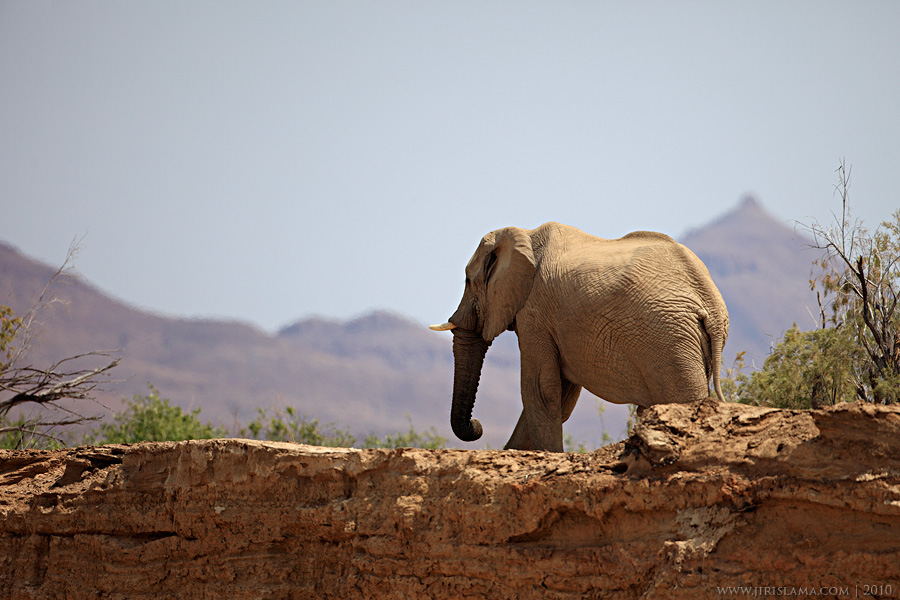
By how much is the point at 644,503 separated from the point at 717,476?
0.38m

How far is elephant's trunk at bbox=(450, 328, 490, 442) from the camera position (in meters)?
9.39

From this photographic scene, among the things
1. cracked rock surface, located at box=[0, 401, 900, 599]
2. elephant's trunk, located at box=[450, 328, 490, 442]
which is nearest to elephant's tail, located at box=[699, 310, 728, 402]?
cracked rock surface, located at box=[0, 401, 900, 599]

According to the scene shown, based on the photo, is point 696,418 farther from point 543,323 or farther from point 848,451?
point 543,323

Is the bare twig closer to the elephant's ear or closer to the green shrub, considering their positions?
the green shrub

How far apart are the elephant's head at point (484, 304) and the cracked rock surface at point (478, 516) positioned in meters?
3.61

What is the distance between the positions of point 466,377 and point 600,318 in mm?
2439

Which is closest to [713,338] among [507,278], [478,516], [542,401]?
[542,401]

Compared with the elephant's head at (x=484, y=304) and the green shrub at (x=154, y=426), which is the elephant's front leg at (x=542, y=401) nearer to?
the elephant's head at (x=484, y=304)

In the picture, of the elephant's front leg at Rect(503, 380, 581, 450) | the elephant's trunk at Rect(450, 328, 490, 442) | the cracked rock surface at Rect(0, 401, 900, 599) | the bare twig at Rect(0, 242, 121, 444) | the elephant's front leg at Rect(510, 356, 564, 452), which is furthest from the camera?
the bare twig at Rect(0, 242, 121, 444)

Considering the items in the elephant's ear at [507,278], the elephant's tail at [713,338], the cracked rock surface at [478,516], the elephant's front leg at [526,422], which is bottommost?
the cracked rock surface at [478,516]

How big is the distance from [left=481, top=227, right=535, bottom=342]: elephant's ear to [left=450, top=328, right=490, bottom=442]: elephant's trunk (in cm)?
41

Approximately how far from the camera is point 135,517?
582 centimetres

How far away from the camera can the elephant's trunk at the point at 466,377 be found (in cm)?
939

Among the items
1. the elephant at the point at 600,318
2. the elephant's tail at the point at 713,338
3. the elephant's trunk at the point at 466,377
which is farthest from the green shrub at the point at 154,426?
the elephant's tail at the point at 713,338
